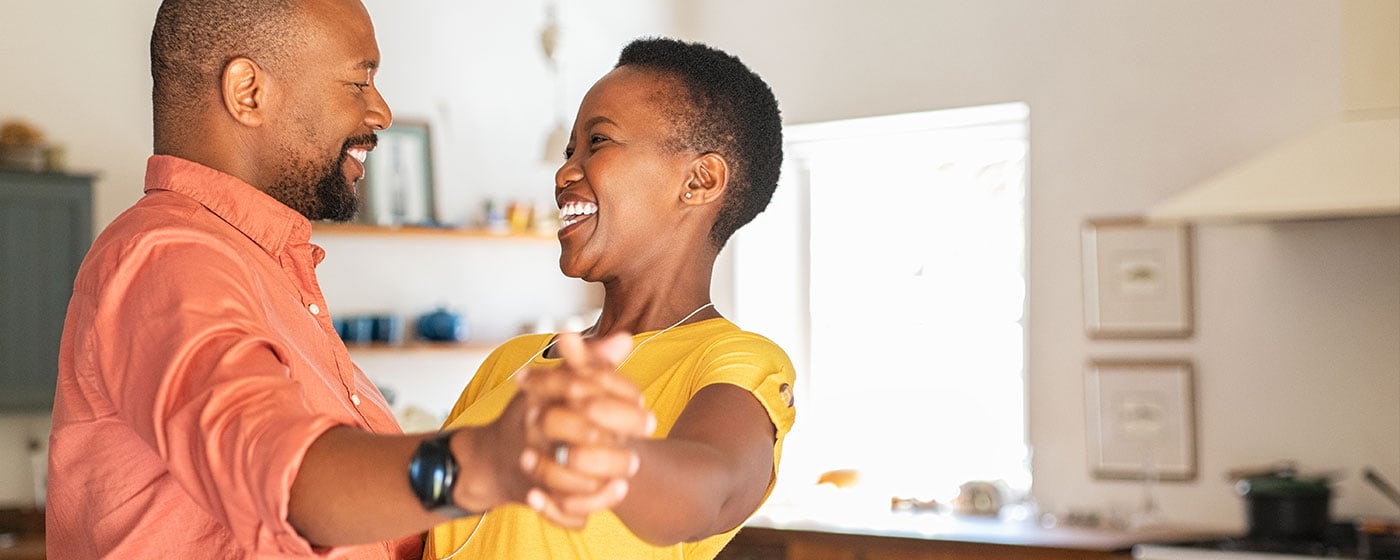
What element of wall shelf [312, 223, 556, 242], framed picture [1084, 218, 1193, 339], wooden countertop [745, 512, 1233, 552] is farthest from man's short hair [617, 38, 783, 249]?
framed picture [1084, 218, 1193, 339]

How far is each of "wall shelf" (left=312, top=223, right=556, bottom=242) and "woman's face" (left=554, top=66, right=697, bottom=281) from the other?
141 inches

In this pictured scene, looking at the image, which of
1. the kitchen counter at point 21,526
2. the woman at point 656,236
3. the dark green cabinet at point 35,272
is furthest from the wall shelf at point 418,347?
the woman at point 656,236

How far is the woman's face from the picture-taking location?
1.64 m

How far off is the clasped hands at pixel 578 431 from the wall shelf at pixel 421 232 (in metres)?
4.35

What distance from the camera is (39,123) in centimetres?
467

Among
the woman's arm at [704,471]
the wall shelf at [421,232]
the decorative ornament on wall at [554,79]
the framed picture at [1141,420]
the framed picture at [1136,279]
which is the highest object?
the decorative ornament on wall at [554,79]

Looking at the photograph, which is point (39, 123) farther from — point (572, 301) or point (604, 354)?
point (604, 354)

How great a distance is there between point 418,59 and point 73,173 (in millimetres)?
1456

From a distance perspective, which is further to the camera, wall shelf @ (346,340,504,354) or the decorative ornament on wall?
the decorative ornament on wall

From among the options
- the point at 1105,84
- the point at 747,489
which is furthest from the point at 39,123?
the point at 747,489

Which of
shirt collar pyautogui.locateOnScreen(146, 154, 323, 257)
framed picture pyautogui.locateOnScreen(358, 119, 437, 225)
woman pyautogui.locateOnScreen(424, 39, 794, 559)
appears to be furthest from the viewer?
framed picture pyautogui.locateOnScreen(358, 119, 437, 225)

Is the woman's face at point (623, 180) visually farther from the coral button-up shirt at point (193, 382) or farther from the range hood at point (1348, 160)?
the range hood at point (1348, 160)

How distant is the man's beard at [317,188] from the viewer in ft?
4.68

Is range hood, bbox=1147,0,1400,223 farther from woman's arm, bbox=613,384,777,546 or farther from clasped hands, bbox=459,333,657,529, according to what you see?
clasped hands, bbox=459,333,657,529
